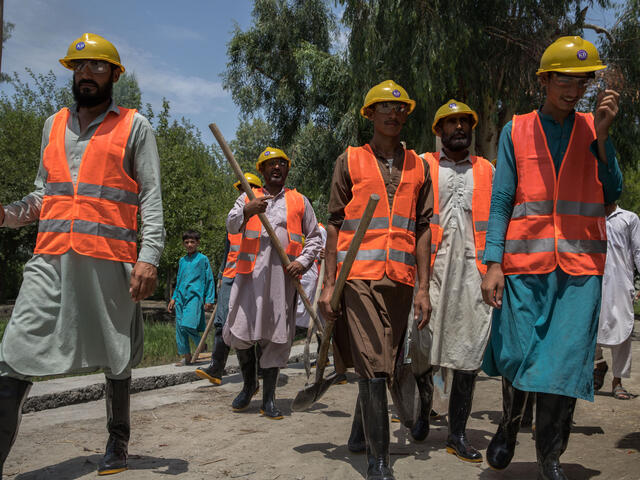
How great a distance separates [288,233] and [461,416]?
2629mm

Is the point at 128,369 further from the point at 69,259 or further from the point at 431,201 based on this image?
the point at 431,201

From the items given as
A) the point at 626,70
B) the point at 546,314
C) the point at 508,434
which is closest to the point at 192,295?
the point at 508,434

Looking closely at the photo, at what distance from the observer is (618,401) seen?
692 cm

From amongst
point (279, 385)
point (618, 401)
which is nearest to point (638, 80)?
point (618, 401)

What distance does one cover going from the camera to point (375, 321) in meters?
4.07

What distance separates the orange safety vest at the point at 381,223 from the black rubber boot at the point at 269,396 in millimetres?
2257

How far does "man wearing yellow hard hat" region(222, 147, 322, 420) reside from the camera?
6254mm

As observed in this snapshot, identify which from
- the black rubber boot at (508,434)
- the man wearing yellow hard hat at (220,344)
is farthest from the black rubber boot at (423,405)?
the man wearing yellow hard hat at (220,344)

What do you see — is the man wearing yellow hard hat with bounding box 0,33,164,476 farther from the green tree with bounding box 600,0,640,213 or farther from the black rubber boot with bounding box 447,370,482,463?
A: the green tree with bounding box 600,0,640,213

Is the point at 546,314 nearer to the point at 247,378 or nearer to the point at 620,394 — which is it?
the point at 247,378

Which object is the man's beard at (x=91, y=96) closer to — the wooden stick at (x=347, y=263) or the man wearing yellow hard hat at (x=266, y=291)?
the wooden stick at (x=347, y=263)

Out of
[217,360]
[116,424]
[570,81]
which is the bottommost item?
[217,360]

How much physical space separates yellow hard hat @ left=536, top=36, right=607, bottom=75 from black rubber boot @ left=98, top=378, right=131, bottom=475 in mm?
3141

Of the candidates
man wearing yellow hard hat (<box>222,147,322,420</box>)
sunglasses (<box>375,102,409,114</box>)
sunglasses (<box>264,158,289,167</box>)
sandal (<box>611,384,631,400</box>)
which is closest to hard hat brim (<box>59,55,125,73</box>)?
sunglasses (<box>375,102,409,114</box>)
